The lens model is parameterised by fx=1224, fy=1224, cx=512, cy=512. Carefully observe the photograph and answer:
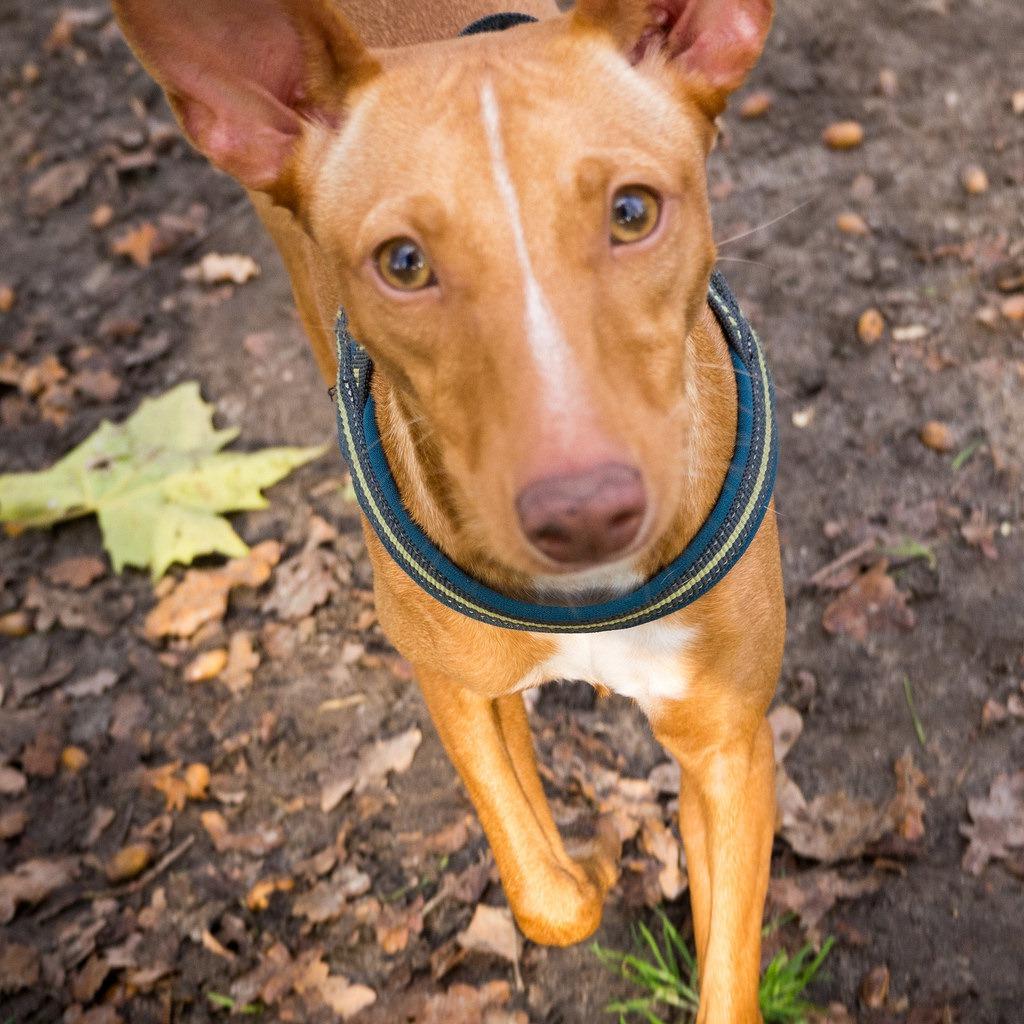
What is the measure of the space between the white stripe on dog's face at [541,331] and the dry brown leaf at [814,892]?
2035 mm

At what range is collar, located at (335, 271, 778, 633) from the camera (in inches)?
100

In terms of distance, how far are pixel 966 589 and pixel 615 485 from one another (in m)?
2.45

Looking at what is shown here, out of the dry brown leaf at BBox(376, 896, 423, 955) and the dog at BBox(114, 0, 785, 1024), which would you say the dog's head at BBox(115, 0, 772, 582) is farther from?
the dry brown leaf at BBox(376, 896, 423, 955)

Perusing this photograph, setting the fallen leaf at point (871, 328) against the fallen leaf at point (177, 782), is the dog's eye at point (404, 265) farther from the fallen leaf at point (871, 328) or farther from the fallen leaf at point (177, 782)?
the fallen leaf at point (871, 328)

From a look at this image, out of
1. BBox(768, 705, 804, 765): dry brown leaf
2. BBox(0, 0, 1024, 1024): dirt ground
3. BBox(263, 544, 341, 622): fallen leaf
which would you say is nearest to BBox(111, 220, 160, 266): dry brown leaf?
BBox(0, 0, 1024, 1024): dirt ground

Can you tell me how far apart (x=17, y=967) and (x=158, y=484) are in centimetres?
185

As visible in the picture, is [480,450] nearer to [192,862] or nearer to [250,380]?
[192,862]

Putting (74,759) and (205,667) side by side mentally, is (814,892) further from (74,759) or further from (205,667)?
(74,759)

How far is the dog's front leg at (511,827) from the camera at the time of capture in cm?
312

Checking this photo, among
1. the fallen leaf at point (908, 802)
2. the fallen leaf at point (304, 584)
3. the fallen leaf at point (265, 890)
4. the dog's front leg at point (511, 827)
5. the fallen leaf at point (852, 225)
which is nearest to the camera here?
the dog's front leg at point (511, 827)

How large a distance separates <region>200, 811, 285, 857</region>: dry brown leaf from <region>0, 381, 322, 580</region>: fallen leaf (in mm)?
1081

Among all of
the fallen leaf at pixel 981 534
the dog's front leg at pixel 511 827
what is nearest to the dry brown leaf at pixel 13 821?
the dog's front leg at pixel 511 827

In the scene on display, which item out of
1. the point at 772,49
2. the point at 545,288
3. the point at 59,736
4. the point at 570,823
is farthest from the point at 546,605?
the point at 772,49

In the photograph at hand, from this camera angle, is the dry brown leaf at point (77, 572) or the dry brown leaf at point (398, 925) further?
the dry brown leaf at point (77, 572)
